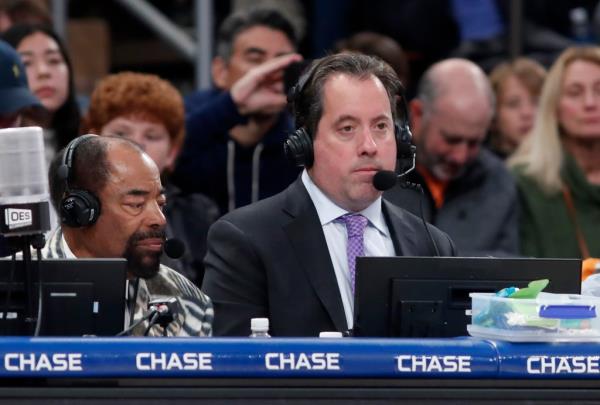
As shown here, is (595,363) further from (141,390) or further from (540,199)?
(540,199)

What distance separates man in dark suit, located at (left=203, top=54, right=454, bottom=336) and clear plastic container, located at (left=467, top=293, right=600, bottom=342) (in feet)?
2.14

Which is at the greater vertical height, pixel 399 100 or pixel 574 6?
pixel 574 6

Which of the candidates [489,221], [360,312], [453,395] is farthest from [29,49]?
[453,395]

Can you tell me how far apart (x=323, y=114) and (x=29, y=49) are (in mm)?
2266

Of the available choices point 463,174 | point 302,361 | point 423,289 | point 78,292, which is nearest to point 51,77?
point 463,174

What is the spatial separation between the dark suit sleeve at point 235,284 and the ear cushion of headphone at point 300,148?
0.85ft

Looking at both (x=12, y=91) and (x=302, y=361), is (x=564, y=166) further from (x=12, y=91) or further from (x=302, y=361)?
(x=302, y=361)

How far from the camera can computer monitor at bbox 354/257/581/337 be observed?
3.52 metres

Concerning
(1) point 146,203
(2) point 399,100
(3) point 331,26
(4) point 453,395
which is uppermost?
(3) point 331,26

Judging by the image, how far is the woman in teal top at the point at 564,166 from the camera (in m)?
6.20

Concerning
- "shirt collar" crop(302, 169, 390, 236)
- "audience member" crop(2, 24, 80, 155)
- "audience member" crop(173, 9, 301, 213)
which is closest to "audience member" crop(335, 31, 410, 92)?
"audience member" crop(173, 9, 301, 213)

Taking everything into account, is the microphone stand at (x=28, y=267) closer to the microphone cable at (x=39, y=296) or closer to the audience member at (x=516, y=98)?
the microphone cable at (x=39, y=296)

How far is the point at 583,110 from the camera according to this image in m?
6.37

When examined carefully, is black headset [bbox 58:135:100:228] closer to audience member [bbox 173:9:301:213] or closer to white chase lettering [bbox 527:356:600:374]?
white chase lettering [bbox 527:356:600:374]
